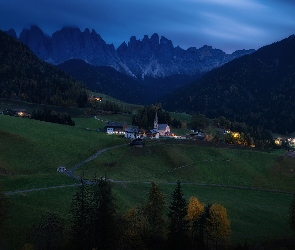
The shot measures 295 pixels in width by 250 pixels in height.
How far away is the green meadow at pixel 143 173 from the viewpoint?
71.4m

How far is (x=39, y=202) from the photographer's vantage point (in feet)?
225

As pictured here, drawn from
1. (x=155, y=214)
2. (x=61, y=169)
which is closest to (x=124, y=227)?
(x=155, y=214)

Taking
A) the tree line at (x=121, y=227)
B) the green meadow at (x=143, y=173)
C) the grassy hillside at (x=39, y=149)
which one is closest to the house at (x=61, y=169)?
the grassy hillside at (x=39, y=149)

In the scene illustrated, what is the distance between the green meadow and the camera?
7144 cm

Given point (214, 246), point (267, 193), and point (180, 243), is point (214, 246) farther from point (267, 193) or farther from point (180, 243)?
point (267, 193)

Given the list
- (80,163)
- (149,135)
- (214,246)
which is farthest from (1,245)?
(149,135)

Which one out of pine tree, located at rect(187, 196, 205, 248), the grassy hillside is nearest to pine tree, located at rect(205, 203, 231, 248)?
pine tree, located at rect(187, 196, 205, 248)

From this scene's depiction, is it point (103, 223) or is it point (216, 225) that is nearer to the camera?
point (103, 223)

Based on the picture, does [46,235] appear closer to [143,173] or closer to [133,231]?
[133,231]

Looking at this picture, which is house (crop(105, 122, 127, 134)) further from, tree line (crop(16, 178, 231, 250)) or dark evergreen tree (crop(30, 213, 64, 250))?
dark evergreen tree (crop(30, 213, 64, 250))

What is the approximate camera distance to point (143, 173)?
104250 millimetres

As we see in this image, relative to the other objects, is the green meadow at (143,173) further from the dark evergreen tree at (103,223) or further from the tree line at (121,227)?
the dark evergreen tree at (103,223)

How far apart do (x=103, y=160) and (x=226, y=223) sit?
181ft

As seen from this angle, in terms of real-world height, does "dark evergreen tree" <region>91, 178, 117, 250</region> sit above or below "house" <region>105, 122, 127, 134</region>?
below
